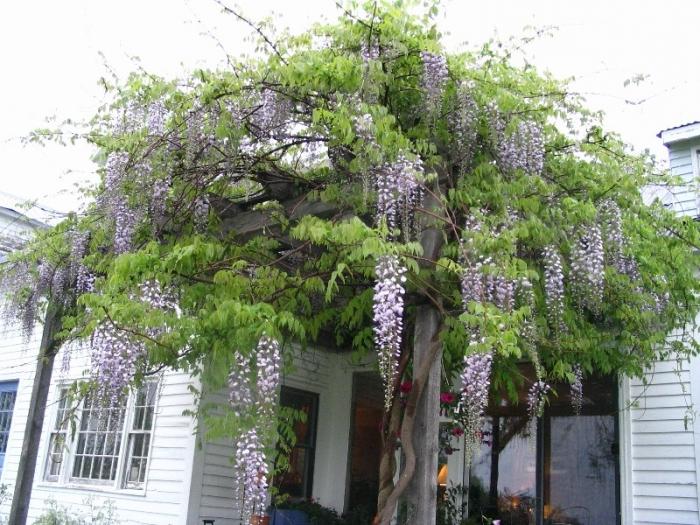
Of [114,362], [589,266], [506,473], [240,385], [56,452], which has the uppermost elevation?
[589,266]

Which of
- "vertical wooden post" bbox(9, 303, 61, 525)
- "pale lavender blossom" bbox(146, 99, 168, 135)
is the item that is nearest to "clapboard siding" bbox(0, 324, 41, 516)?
"vertical wooden post" bbox(9, 303, 61, 525)

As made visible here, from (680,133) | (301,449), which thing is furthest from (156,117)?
(680,133)

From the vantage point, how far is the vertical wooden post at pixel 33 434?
21.0ft

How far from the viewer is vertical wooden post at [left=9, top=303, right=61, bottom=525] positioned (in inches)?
252

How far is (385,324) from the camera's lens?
160 inches

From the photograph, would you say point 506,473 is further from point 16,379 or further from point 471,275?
point 16,379

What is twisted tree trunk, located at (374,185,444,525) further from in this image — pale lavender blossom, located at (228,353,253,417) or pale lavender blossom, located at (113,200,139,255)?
pale lavender blossom, located at (113,200,139,255)

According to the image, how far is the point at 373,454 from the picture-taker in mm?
8922

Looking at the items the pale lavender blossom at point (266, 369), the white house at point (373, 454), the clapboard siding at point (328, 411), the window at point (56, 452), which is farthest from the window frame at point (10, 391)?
the pale lavender blossom at point (266, 369)

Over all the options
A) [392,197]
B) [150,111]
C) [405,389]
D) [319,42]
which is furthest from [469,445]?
[150,111]

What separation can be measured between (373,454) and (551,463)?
8.19 ft

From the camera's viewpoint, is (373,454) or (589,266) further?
(373,454)

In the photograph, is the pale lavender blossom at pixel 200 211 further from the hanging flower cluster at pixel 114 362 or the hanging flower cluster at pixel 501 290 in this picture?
the hanging flower cluster at pixel 501 290

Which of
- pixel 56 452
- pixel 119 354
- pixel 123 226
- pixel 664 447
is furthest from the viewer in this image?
pixel 56 452
